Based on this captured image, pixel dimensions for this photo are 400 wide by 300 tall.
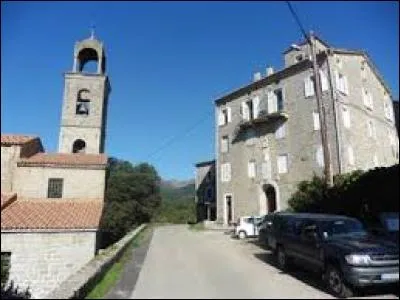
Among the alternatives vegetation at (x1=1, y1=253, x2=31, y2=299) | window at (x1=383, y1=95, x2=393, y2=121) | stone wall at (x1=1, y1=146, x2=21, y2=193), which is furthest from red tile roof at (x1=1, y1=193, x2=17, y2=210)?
window at (x1=383, y1=95, x2=393, y2=121)

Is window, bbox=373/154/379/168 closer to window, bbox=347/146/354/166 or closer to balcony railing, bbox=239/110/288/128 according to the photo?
window, bbox=347/146/354/166

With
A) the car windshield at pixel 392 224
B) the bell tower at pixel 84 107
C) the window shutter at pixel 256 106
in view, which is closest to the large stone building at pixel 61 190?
the bell tower at pixel 84 107

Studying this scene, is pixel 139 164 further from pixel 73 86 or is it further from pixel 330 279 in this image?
pixel 330 279

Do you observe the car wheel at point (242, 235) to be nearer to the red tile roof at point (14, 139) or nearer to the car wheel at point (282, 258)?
the car wheel at point (282, 258)

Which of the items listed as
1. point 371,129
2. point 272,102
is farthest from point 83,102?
point 371,129

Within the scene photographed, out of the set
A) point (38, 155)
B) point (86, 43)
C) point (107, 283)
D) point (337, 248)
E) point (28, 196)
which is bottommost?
point (107, 283)

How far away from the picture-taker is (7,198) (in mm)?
25484

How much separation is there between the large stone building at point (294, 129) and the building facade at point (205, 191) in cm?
657

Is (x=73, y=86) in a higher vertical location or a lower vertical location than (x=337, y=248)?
higher

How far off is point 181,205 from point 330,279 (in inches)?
1924

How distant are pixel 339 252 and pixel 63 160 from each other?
21935 millimetres

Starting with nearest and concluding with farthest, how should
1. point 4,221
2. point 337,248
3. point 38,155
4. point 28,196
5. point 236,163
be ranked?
1. point 337,248
2. point 4,221
3. point 28,196
4. point 38,155
5. point 236,163

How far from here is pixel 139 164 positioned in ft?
221

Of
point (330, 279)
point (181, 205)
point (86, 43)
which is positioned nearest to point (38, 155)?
point (86, 43)
